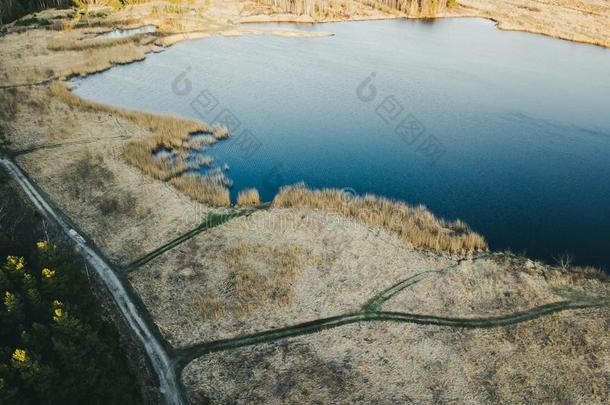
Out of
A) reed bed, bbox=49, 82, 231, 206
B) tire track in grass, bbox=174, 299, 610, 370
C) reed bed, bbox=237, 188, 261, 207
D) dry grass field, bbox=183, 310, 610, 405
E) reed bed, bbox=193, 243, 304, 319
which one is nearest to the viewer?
dry grass field, bbox=183, 310, 610, 405

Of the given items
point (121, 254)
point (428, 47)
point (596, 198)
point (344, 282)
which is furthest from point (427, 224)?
point (428, 47)

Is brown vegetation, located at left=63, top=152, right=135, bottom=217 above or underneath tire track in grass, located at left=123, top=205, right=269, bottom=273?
above

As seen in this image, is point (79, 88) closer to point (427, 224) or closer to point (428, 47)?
point (427, 224)

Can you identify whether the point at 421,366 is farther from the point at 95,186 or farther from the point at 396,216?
the point at 95,186

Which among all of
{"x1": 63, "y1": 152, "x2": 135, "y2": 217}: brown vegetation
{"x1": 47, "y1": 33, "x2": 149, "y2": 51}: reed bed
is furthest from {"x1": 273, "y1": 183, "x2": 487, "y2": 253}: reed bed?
{"x1": 47, "y1": 33, "x2": 149, "y2": 51}: reed bed

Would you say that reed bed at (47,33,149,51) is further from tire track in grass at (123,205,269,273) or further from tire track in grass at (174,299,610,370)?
tire track in grass at (174,299,610,370)

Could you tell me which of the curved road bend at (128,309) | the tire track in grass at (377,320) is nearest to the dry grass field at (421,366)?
the tire track in grass at (377,320)

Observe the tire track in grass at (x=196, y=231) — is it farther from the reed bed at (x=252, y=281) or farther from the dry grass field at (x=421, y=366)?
the dry grass field at (x=421, y=366)
